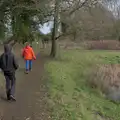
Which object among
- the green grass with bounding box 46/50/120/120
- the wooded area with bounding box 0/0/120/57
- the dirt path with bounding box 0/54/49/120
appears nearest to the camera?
the dirt path with bounding box 0/54/49/120

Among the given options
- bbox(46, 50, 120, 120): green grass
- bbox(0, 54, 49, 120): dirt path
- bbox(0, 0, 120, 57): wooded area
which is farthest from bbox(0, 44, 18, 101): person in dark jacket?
bbox(0, 0, 120, 57): wooded area

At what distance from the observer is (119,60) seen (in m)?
31.8

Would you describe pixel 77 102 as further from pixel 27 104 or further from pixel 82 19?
pixel 82 19

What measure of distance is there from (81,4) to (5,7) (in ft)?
53.0

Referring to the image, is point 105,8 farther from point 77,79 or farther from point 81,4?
point 77,79

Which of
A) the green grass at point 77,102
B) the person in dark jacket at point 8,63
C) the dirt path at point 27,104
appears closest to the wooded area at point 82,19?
the green grass at point 77,102

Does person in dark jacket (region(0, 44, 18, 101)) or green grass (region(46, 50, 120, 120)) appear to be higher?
person in dark jacket (region(0, 44, 18, 101))

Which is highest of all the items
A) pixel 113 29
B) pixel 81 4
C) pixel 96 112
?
pixel 81 4

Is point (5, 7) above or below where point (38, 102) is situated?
above

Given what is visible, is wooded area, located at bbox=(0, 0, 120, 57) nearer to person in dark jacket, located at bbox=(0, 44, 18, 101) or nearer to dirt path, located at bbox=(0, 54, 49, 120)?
dirt path, located at bbox=(0, 54, 49, 120)

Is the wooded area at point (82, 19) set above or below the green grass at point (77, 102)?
above

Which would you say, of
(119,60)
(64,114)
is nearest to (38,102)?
(64,114)

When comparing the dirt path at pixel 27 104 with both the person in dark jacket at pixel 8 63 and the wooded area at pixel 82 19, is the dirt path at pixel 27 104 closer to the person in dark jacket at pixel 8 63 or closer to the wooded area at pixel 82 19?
the person in dark jacket at pixel 8 63

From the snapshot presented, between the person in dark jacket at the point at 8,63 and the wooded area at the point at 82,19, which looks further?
the wooded area at the point at 82,19
